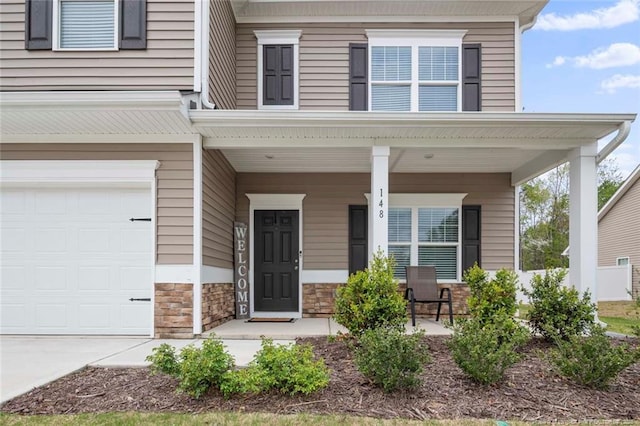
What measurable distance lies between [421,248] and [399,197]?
0.95 metres

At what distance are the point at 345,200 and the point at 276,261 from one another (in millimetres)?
1574

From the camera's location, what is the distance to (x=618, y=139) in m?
5.85

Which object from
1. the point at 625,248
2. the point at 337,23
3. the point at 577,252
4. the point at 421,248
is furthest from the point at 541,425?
the point at 625,248

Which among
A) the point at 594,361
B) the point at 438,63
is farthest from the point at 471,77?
the point at 594,361

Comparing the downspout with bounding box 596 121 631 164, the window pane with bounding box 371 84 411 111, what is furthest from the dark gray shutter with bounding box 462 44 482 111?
the downspout with bounding box 596 121 631 164

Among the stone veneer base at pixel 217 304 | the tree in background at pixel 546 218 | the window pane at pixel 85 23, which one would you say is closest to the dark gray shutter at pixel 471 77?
the stone veneer base at pixel 217 304

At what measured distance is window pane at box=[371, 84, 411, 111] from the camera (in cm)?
814

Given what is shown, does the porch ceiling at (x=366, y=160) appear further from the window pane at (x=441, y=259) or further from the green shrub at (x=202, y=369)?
the green shrub at (x=202, y=369)

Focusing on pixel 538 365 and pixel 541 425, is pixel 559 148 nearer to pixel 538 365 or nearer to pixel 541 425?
pixel 538 365

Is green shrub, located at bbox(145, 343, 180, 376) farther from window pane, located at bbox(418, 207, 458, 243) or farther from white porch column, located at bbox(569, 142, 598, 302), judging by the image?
window pane, located at bbox(418, 207, 458, 243)

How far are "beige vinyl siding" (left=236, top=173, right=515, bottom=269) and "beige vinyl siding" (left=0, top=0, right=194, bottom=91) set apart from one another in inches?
108

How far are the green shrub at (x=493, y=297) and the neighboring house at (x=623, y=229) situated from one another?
12032 millimetres

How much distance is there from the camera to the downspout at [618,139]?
5.72 m

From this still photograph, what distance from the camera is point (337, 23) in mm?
8250
